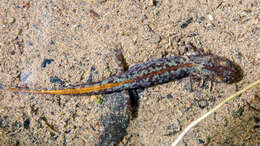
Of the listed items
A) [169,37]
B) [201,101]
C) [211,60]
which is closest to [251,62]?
[211,60]

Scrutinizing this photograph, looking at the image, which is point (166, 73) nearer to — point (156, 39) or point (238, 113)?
point (156, 39)

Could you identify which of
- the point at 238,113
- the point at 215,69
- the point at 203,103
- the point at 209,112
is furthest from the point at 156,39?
the point at 238,113

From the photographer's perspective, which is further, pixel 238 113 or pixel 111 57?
pixel 111 57

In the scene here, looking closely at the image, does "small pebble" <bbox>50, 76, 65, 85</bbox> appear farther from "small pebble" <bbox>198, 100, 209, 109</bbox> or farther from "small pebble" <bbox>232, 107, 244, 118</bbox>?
"small pebble" <bbox>232, 107, 244, 118</bbox>

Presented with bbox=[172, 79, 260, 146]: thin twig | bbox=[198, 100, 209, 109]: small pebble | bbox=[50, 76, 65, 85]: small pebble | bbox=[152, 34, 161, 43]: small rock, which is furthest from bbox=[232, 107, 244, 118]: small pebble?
bbox=[50, 76, 65, 85]: small pebble

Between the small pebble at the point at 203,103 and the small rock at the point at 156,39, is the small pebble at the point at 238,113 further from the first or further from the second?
the small rock at the point at 156,39

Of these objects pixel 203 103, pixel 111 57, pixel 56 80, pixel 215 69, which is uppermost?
pixel 111 57

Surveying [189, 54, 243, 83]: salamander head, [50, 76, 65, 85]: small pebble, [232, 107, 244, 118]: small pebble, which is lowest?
[232, 107, 244, 118]: small pebble
